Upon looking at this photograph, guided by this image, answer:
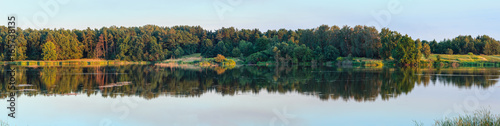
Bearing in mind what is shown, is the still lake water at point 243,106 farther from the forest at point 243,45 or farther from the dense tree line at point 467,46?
the dense tree line at point 467,46

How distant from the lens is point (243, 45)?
9756 centimetres

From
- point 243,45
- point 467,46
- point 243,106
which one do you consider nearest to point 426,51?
point 467,46

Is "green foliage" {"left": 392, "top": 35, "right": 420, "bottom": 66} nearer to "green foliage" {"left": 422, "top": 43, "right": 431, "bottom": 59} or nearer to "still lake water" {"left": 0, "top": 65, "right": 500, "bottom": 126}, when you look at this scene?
"green foliage" {"left": 422, "top": 43, "right": 431, "bottom": 59}

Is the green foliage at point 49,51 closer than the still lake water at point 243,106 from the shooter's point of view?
No

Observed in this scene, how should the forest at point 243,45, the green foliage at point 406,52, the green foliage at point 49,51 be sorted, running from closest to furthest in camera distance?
the green foliage at point 406,52, the forest at point 243,45, the green foliage at point 49,51

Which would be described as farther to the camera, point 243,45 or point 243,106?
point 243,45

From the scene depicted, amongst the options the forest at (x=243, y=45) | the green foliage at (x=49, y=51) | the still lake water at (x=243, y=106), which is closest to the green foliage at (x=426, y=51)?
the forest at (x=243, y=45)

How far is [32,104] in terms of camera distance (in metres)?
16.2

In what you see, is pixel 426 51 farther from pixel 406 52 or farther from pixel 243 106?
pixel 243 106

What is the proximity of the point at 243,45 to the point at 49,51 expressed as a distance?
161ft

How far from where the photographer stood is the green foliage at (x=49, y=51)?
87.4 m

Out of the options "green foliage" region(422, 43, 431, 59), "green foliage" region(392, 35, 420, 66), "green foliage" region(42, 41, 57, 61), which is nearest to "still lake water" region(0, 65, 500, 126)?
"green foliage" region(392, 35, 420, 66)

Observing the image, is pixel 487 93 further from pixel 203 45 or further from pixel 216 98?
pixel 203 45

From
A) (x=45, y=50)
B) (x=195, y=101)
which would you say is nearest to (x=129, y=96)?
(x=195, y=101)
